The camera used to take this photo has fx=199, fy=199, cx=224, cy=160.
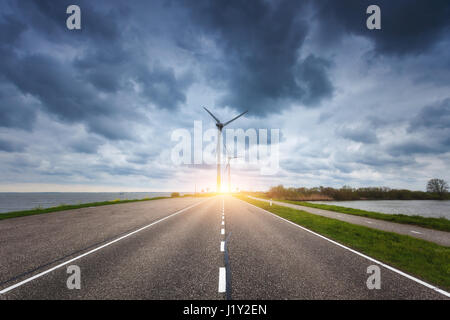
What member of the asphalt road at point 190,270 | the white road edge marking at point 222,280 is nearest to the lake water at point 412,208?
the asphalt road at point 190,270

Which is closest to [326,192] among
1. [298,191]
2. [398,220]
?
[298,191]

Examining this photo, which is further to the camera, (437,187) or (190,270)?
(437,187)

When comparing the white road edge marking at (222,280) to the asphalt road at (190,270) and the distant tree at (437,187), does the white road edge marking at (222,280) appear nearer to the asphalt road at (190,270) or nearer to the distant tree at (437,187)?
the asphalt road at (190,270)

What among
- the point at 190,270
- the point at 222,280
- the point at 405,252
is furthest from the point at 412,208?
the point at 190,270

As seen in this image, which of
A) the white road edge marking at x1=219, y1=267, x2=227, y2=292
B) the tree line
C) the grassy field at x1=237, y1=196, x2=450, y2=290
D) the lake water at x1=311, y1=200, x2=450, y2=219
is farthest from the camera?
the tree line

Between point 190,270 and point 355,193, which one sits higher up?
point 190,270

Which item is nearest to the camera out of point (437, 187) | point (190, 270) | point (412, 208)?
point (190, 270)

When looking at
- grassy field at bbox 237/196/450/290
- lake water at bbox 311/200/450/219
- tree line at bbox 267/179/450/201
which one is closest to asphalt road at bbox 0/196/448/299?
grassy field at bbox 237/196/450/290

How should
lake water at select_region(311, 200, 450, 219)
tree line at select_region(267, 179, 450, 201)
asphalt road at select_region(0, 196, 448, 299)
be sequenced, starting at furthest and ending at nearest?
tree line at select_region(267, 179, 450, 201) < lake water at select_region(311, 200, 450, 219) < asphalt road at select_region(0, 196, 448, 299)

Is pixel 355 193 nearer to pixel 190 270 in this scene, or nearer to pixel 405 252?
pixel 405 252

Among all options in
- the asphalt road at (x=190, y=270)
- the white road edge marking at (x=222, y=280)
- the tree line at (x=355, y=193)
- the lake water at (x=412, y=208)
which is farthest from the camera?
the tree line at (x=355, y=193)

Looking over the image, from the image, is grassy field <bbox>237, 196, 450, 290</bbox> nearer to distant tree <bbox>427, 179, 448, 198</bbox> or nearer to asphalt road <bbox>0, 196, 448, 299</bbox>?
asphalt road <bbox>0, 196, 448, 299</bbox>
